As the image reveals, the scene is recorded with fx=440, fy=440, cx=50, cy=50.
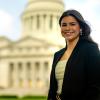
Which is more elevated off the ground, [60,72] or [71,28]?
[71,28]

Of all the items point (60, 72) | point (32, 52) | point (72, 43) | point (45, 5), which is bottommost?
point (32, 52)

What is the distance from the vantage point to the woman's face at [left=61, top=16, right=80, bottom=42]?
17.8ft

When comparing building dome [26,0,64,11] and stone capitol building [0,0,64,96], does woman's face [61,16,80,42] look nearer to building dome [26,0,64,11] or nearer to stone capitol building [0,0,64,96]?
stone capitol building [0,0,64,96]

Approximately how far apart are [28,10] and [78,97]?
112 m

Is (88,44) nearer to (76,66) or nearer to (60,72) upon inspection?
(76,66)

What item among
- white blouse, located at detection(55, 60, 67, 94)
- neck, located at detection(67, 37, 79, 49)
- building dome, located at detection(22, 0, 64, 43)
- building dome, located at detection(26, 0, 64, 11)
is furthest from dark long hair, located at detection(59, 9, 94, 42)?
building dome, located at detection(26, 0, 64, 11)

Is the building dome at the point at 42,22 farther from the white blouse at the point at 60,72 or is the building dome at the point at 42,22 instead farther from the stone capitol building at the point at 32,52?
the white blouse at the point at 60,72

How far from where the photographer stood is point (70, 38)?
5465mm

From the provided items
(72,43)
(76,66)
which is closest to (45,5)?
(72,43)

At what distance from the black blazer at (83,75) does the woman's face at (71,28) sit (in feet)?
0.63

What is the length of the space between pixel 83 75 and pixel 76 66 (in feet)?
0.47

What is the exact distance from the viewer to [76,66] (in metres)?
5.23

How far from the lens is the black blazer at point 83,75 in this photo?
16.7ft

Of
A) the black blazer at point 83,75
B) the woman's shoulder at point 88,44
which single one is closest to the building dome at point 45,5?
the woman's shoulder at point 88,44
